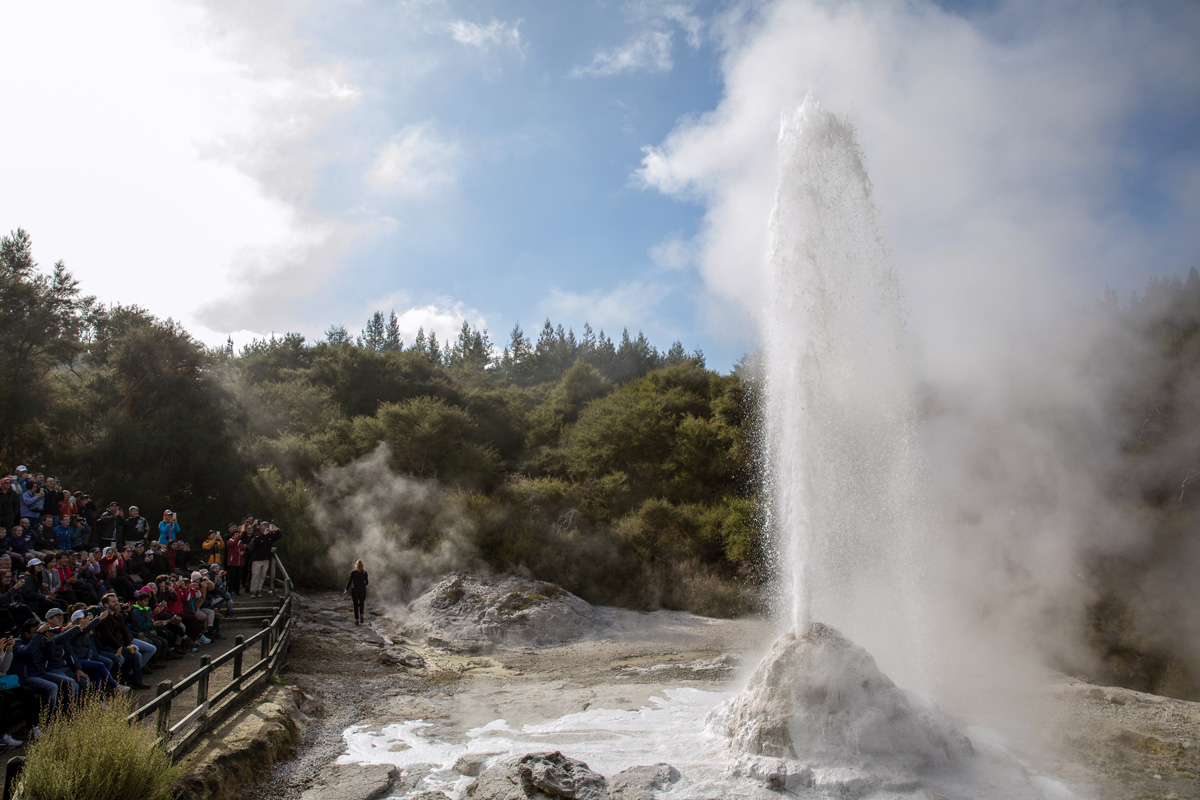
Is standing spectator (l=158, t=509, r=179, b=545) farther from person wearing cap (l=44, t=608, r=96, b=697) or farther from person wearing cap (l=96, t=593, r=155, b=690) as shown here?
person wearing cap (l=44, t=608, r=96, b=697)

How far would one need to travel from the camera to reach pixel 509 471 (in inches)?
1215

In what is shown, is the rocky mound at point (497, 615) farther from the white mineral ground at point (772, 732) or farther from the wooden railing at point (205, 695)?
the wooden railing at point (205, 695)

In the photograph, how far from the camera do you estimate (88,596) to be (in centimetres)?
962

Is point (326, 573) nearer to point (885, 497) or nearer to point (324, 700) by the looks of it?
point (324, 700)

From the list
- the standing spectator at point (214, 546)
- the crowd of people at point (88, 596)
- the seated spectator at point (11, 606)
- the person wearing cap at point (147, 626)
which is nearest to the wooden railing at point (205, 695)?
the crowd of people at point (88, 596)

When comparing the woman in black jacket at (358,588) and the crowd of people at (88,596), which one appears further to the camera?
the woman in black jacket at (358,588)

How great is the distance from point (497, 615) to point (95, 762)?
459 inches

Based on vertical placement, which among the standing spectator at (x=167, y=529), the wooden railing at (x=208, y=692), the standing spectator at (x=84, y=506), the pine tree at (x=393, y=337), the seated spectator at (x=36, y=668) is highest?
the pine tree at (x=393, y=337)

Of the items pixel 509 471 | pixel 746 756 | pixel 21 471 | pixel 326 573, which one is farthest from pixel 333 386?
pixel 746 756

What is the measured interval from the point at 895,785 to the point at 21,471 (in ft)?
53.3

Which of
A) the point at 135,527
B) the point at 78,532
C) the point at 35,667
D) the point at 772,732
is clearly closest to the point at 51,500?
the point at 78,532

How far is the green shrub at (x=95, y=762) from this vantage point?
473 centimetres

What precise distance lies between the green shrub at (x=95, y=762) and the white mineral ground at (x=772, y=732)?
66.1 inches

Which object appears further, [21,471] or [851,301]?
[21,471]
